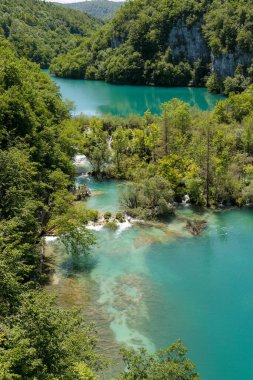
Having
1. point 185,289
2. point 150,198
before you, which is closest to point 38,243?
point 185,289

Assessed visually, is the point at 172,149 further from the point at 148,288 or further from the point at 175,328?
the point at 175,328

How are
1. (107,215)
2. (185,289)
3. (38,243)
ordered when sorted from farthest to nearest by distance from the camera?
1. (107,215)
2. (38,243)
3. (185,289)

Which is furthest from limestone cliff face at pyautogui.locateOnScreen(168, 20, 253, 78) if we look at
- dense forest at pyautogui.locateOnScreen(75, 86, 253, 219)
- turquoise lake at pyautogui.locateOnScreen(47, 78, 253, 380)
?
turquoise lake at pyautogui.locateOnScreen(47, 78, 253, 380)

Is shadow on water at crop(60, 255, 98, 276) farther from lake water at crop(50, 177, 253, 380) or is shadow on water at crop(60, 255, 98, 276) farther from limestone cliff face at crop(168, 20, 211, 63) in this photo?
limestone cliff face at crop(168, 20, 211, 63)

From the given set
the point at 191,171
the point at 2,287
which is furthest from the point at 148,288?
the point at 191,171

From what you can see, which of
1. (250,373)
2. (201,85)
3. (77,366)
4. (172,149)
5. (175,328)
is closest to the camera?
(77,366)

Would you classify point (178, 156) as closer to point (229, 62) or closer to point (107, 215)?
point (107, 215)

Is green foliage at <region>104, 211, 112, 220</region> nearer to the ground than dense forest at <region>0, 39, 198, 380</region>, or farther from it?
nearer to the ground
